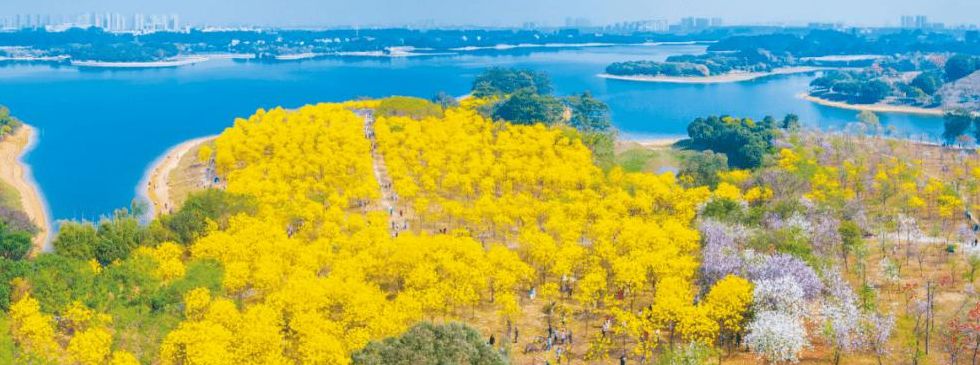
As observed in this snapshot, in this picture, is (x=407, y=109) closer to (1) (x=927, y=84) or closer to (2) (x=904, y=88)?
(2) (x=904, y=88)

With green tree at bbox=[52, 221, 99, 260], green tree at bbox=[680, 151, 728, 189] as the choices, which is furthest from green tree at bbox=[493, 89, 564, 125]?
green tree at bbox=[52, 221, 99, 260]

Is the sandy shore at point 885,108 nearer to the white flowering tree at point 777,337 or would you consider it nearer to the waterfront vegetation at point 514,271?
the waterfront vegetation at point 514,271

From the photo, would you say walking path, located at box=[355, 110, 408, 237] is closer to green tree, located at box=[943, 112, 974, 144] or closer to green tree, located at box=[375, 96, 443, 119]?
green tree, located at box=[375, 96, 443, 119]

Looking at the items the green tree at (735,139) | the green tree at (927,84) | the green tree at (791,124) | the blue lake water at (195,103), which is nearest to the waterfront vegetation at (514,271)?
the green tree at (735,139)

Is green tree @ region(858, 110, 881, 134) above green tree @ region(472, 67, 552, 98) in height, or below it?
below

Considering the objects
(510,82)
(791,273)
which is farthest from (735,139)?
(510,82)

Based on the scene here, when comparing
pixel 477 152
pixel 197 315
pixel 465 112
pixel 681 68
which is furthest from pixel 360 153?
pixel 681 68
